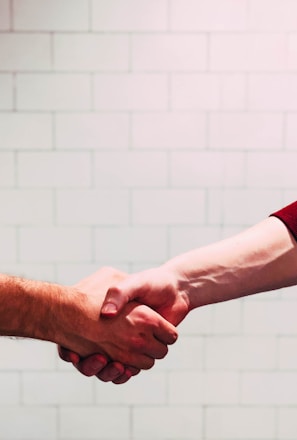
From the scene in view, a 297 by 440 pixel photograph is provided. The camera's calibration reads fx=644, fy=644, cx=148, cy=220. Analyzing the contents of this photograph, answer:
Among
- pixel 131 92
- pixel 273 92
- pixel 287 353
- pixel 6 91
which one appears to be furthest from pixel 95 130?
pixel 287 353

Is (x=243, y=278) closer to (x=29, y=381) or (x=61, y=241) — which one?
(x=61, y=241)


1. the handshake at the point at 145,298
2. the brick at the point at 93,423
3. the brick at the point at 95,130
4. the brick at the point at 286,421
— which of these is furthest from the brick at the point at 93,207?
the brick at the point at 286,421

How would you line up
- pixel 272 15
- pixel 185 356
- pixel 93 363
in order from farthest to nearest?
pixel 185 356 → pixel 272 15 → pixel 93 363

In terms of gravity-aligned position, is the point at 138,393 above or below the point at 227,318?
below

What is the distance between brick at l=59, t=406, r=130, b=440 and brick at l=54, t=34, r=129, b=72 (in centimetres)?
109

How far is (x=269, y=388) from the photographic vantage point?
2.09 metres

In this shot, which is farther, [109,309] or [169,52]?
[169,52]

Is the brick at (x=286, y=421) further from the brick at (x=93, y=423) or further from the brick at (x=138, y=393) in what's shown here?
the brick at (x=93, y=423)

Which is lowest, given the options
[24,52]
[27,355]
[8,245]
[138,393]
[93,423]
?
[93,423]

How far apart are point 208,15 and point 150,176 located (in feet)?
1.70

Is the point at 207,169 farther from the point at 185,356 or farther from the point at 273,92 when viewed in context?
the point at 185,356

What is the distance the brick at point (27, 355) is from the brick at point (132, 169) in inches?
22.6

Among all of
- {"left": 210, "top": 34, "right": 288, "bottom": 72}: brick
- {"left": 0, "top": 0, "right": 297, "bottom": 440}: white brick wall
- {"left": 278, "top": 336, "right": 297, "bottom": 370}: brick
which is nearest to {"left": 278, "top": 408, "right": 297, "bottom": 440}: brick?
{"left": 0, "top": 0, "right": 297, "bottom": 440}: white brick wall


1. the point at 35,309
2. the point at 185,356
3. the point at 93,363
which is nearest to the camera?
the point at 35,309
